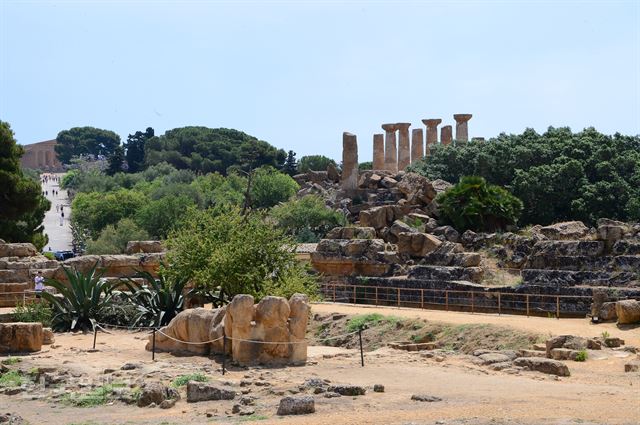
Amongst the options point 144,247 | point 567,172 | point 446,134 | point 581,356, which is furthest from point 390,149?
point 581,356

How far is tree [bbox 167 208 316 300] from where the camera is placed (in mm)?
26938

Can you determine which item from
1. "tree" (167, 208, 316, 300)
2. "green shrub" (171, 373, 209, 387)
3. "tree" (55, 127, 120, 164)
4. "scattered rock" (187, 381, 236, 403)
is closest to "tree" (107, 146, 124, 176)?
"tree" (55, 127, 120, 164)

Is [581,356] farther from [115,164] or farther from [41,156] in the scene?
[41,156]

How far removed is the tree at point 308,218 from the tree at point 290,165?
45.8 m

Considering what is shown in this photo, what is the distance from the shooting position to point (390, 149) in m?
71.8

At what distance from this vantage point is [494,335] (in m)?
23.8

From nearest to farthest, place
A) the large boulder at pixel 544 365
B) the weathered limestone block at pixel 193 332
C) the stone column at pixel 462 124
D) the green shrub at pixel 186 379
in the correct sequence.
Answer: the green shrub at pixel 186 379 → the large boulder at pixel 544 365 → the weathered limestone block at pixel 193 332 → the stone column at pixel 462 124

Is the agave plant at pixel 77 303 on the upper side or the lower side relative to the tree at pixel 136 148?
lower

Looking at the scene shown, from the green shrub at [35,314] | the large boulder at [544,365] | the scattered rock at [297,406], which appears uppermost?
the green shrub at [35,314]

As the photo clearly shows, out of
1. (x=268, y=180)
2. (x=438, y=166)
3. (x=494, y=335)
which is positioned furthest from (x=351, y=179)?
(x=494, y=335)

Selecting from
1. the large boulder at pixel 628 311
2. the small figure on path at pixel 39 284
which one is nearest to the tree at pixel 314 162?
the small figure on path at pixel 39 284

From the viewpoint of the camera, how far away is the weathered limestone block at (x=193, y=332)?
893 inches

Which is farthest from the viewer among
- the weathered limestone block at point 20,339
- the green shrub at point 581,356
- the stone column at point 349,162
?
the stone column at point 349,162

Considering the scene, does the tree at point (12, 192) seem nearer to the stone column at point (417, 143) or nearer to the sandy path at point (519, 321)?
the sandy path at point (519, 321)
